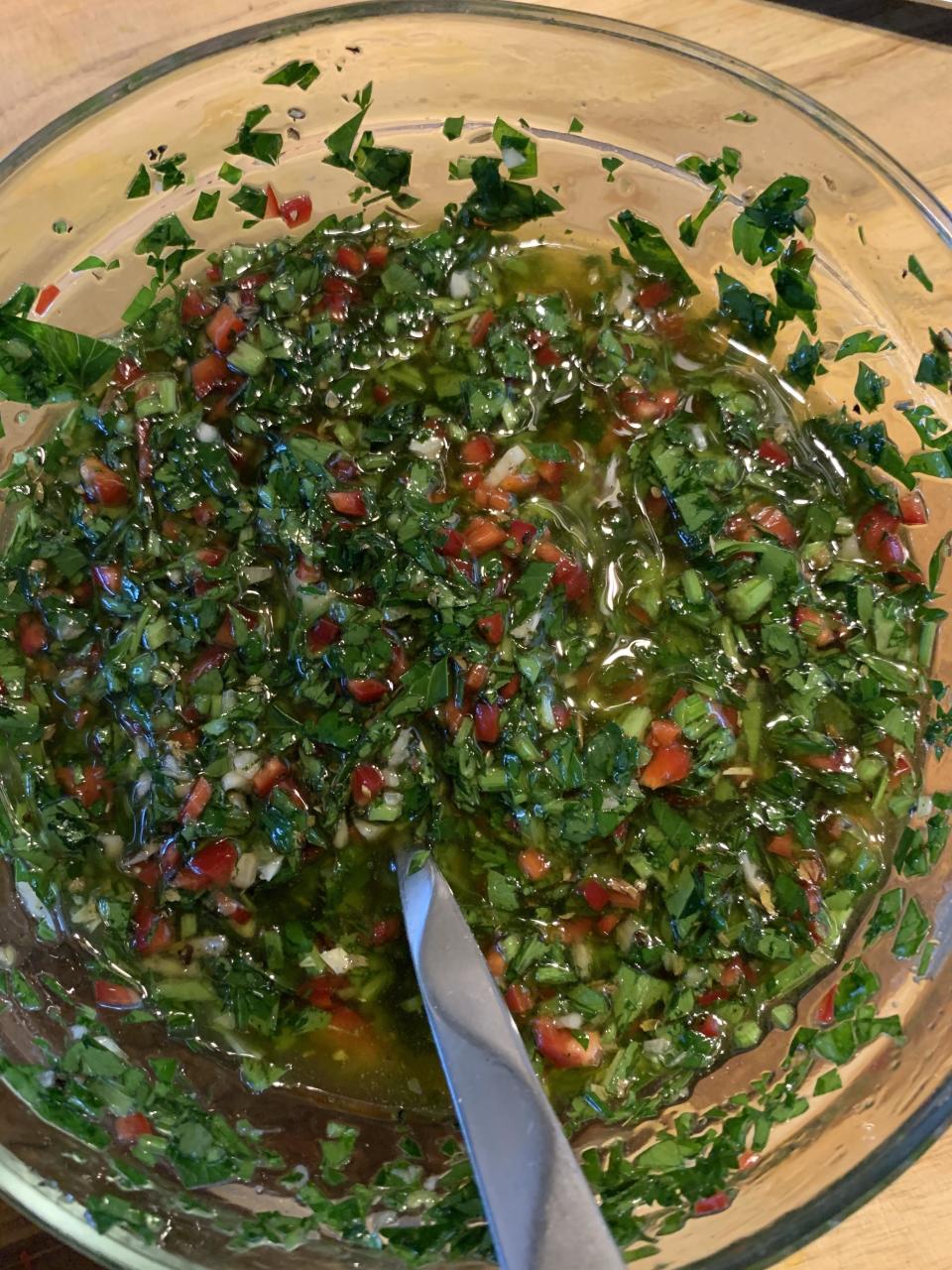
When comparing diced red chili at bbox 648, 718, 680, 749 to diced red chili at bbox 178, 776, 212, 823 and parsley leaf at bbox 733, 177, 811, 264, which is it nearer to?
diced red chili at bbox 178, 776, 212, 823

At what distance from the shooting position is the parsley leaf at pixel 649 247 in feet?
6.45

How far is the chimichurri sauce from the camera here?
166cm

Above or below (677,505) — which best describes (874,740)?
below

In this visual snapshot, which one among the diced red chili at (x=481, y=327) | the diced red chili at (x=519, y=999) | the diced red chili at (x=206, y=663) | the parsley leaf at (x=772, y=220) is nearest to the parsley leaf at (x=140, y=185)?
the diced red chili at (x=481, y=327)

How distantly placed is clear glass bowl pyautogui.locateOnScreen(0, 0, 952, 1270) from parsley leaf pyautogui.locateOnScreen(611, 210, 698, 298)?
40 millimetres

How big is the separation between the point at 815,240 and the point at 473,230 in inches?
27.0

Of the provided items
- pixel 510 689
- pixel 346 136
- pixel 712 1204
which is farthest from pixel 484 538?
pixel 712 1204

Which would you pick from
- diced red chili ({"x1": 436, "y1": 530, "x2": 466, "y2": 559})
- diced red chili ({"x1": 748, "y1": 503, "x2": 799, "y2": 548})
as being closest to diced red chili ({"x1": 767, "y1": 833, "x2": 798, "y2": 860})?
diced red chili ({"x1": 748, "y1": 503, "x2": 799, "y2": 548})

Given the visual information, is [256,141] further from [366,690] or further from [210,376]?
[366,690]

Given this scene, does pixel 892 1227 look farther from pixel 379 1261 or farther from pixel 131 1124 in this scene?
pixel 131 1124

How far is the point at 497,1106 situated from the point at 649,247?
163cm

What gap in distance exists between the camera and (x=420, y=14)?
5.67ft

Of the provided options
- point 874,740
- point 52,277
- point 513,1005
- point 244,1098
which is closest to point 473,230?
point 52,277

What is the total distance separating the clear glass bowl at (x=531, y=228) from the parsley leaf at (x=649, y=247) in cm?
4
